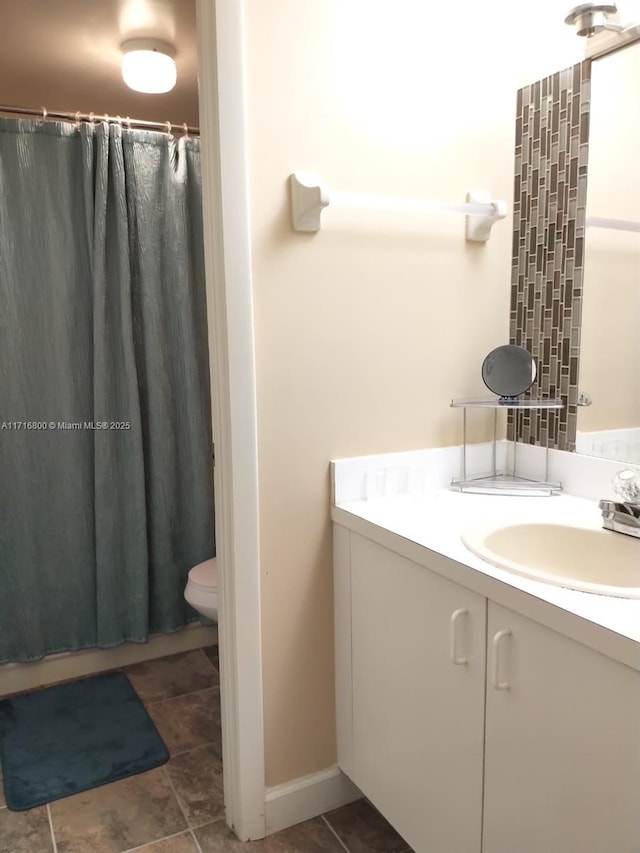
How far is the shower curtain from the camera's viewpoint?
2273 millimetres

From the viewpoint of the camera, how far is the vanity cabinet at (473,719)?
1.02m

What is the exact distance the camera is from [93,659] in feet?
8.39

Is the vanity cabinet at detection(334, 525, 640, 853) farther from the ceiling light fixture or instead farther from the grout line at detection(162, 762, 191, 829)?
the ceiling light fixture

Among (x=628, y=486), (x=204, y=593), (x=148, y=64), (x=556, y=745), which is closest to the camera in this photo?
(x=556, y=745)

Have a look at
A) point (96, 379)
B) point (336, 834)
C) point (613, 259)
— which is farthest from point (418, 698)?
point (96, 379)

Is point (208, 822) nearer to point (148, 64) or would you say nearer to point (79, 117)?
point (79, 117)

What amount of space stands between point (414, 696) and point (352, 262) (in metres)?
1.01

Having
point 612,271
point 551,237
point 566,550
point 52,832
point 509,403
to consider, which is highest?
point 551,237

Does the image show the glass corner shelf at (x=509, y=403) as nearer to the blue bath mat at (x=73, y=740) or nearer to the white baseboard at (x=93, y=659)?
the blue bath mat at (x=73, y=740)

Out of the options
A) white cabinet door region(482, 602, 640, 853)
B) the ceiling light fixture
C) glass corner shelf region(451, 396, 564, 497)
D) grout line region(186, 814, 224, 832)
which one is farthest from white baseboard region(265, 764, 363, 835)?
the ceiling light fixture

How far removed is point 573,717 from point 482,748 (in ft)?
0.87

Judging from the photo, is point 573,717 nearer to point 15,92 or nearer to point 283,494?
point 283,494

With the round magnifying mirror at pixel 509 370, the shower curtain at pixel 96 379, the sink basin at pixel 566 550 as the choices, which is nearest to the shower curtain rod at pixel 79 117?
the shower curtain at pixel 96 379

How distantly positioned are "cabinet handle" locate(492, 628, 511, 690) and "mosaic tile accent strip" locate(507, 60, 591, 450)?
731 mm
